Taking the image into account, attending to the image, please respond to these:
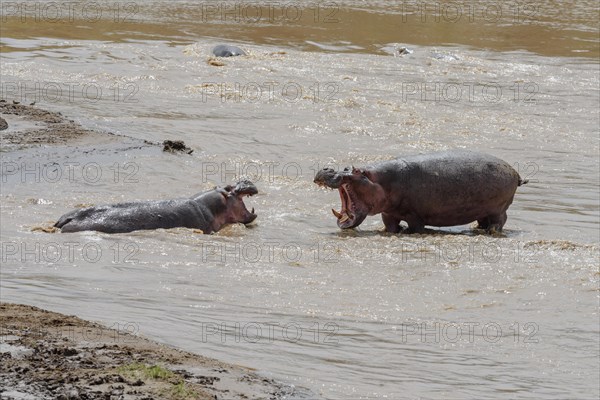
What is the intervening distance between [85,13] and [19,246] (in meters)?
15.5

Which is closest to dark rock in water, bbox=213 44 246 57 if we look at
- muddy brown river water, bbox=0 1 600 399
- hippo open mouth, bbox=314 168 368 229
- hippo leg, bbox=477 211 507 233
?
muddy brown river water, bbox=0 1 600 399

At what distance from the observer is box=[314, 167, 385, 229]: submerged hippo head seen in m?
10.1

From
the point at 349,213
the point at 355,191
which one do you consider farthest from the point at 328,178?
the point at 349,213

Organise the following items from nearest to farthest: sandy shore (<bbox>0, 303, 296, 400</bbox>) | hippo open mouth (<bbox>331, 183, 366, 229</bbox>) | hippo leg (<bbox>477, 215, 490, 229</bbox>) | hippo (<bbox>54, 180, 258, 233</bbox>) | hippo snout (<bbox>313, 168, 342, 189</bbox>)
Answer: sandy shore (<bbox>0, 303, 296, 400</bbox>)
hippo (<bbox>54, 180, 258, 233</bbox>)
hippo snout (<bbox>313, 168, 342, 189</bbox>)
hippo open mouth (<bbox>331, 183, 366, 229</bbox>)
hippo leg (<bbox>477, 215, 490, 229</bbox>)

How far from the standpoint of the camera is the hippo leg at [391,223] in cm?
1052

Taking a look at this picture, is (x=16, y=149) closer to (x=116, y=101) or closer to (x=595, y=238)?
(x=116, y=101)

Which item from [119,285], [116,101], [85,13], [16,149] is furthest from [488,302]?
[85,13]

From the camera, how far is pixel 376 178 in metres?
10.3

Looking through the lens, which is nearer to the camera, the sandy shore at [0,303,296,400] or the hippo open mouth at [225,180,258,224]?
the sandy shore at [0,303,296,400]

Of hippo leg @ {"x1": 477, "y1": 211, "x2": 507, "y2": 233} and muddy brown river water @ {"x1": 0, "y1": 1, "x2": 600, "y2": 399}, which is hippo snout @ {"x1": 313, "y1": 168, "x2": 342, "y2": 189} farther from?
hippo leg @ {"x1": 477, "y1": 211, "x2": 507, "y2": 233}

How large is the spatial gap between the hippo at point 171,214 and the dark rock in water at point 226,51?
900 centimetres

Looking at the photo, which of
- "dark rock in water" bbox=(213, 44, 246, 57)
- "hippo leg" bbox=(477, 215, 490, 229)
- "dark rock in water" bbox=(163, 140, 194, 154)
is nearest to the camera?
"hippo leg" bbox=(477, 215, 490, 229)

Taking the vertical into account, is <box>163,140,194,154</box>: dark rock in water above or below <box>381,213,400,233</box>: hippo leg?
above

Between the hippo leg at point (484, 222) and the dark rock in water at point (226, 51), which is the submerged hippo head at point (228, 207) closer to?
the hippo leg at point (484, 222)
